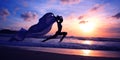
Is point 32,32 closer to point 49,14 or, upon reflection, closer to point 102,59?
point 49,14

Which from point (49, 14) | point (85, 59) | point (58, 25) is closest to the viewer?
point (58, 25)

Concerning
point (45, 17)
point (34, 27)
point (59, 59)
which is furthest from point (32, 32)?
point (59, 59)

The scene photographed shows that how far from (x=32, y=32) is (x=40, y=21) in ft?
2.30

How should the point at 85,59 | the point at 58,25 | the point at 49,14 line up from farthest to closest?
the point at 85,59, the point at 49,14, the point at 58,25

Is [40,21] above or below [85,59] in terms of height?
above

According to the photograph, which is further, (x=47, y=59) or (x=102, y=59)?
(x=102, y=59)

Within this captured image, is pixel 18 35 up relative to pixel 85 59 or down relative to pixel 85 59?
up

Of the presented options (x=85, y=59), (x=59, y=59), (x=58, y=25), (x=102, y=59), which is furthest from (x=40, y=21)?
(x=102, y=59)

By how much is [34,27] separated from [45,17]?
30.1 inches

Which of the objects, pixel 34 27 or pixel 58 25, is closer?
pixel 58 25

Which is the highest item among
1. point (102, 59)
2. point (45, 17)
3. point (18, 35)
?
point (45, 17)

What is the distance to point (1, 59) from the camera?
1091cm

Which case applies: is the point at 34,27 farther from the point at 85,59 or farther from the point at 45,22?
the point at 85,59

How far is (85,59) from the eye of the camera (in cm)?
1223
